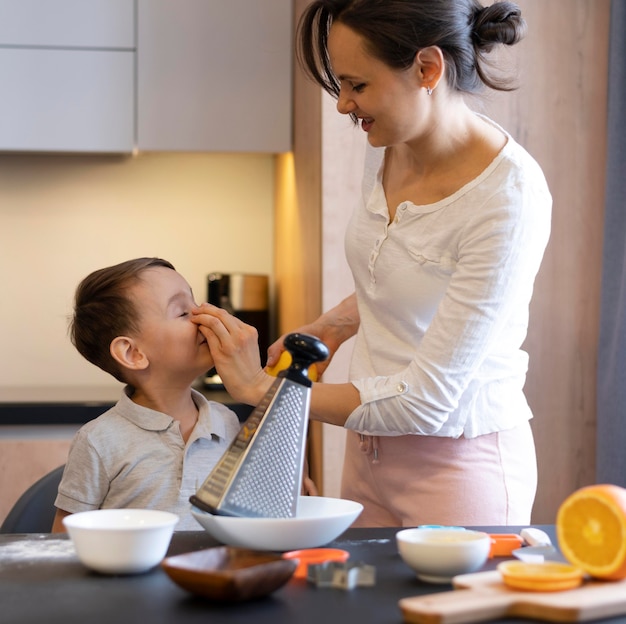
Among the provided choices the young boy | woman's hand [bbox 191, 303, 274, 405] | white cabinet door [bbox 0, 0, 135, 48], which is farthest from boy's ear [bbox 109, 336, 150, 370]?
white cabinet door [bbox 0, 0, 135, 48]

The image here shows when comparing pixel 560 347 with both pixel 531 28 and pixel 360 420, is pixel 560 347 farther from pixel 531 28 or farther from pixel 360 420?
pixel 360 420

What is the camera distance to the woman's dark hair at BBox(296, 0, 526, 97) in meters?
1.40

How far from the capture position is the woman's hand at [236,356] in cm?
137

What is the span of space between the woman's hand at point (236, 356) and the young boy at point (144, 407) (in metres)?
0.08

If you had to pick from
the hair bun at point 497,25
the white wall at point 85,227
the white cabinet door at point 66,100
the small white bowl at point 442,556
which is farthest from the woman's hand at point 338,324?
the white wall at point 85,227

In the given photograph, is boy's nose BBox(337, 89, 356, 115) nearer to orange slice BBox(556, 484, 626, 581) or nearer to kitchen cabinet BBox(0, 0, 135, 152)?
orange slice BBox(556, 484, 626, 581)

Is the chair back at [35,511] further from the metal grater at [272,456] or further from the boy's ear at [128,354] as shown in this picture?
the metal grater at [272,456]

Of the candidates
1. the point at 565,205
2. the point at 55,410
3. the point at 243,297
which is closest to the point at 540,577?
the point at 565,205

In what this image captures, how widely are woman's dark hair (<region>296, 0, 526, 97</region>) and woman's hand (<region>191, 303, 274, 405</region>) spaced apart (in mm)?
437

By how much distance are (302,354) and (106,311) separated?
0.63m

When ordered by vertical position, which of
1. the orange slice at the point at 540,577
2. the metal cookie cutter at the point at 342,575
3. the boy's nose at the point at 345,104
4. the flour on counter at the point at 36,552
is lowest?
the flour on counter at the point at 36,552

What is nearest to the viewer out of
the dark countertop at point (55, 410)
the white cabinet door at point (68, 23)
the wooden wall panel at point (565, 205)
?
the wooden wall panel at point (565, 205)

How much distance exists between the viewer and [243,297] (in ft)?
10.3

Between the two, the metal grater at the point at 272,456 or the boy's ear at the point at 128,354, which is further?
the boy's ear at the point at 128,354
